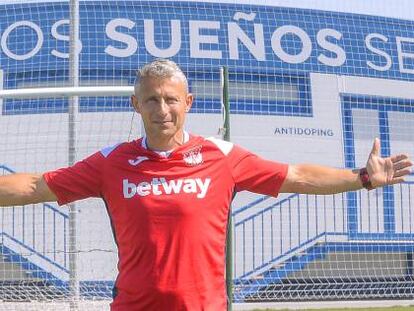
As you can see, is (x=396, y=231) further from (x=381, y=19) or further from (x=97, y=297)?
(x=97, y=297)

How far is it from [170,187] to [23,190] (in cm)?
Result: 54

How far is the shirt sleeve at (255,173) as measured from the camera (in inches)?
115

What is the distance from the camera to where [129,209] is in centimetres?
277

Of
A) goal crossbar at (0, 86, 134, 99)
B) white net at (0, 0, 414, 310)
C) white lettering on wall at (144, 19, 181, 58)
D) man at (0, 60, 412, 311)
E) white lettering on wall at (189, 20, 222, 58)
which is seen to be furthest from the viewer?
white lettering on wall at (189, 20, 222, 58)

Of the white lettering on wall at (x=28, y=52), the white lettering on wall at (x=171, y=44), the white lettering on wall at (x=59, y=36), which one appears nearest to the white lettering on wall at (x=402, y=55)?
the white lettering on wall at (x=171, y=44)

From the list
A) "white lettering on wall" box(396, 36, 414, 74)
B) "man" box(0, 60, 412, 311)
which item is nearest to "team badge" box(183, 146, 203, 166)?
"man" box(0, 60, 412, 311)

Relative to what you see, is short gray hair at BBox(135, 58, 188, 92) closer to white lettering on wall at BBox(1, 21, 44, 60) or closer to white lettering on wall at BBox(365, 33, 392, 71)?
white lettering on wall at BBox(1, 21, 44, 60)

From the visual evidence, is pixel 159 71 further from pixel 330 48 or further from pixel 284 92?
pixel 330 48

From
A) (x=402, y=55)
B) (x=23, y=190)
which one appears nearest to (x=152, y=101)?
(x=23, y=190)

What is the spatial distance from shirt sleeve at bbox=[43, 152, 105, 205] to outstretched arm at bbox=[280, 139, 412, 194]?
0.67 meters

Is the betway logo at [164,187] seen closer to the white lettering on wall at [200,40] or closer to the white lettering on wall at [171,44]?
the white lettering on wall at [171,44]

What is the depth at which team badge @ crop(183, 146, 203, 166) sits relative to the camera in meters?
2.86

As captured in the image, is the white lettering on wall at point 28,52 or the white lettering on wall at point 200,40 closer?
the white lettering on wall at point 28,52

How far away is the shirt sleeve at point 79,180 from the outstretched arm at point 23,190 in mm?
26
